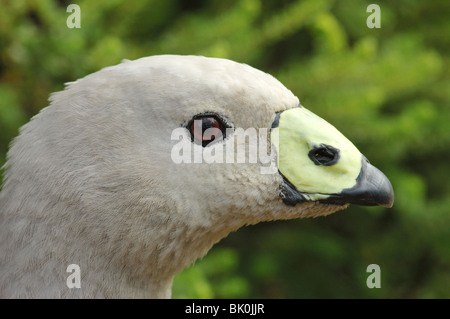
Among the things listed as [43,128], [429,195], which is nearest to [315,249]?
[429,195]

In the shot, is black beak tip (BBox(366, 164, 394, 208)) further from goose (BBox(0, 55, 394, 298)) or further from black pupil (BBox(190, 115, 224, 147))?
black pupil (BBox(190, 115, 224, 147))

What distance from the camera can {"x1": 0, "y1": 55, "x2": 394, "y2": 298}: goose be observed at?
3.15ft

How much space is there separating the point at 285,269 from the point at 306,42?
2.69ft

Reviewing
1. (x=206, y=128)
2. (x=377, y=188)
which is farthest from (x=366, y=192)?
(x=206, y=128)

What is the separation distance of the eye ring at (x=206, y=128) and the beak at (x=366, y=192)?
8.2 inches

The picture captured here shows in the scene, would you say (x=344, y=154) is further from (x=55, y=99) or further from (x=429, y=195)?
(x=429, y=195)

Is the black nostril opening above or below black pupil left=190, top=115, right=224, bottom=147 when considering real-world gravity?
below

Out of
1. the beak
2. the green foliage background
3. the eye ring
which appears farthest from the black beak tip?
the green foliage background

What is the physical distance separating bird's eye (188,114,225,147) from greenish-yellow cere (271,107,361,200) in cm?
10

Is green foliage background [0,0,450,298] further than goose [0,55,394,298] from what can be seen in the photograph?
Yes

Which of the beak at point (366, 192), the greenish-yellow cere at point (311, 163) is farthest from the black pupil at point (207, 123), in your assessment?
the beak at point (366, 192)

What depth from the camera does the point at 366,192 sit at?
3.22 ft

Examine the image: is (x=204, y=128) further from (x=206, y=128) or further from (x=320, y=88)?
(x=320, y=88)

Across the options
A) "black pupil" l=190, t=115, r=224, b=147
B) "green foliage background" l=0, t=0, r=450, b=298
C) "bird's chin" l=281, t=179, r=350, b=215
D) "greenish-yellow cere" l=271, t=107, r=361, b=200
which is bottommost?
"bird's chin" l=281, t=179, r=350, b=215
